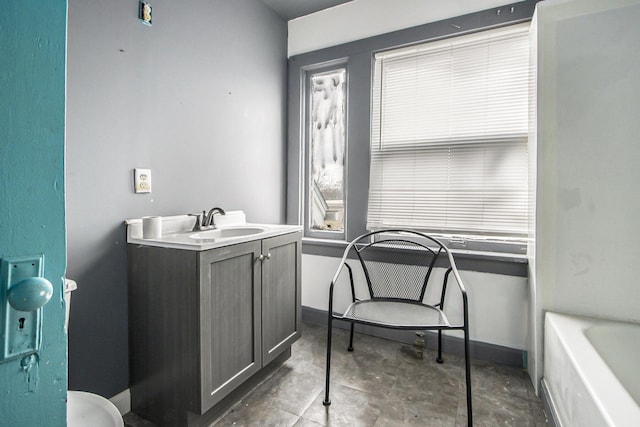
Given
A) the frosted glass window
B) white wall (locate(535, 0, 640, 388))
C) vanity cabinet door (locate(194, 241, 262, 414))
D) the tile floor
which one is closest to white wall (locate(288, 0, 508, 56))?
the frosted glass window

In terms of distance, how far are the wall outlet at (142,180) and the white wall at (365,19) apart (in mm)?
1791

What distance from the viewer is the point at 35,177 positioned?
55 centimetres

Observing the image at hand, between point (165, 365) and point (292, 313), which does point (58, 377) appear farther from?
point (292, 313)

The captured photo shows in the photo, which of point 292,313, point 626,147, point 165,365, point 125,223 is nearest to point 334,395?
point 292,313

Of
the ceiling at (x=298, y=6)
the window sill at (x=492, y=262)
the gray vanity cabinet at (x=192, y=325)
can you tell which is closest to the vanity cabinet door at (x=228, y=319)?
the gray vanity cabinet at (x=192, y=325)

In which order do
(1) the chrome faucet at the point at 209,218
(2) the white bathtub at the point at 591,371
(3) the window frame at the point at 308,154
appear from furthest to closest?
(3) the window frame at the point at 308,154, (1) the chrome faucet at the point at 209,218, (2) the white bathtub at the point at 591,371

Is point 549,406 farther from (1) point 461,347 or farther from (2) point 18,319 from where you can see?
(2) point 18,319

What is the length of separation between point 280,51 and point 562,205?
2.38 m

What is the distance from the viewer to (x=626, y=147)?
1578mm

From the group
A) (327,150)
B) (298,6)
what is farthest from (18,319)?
(298,6)

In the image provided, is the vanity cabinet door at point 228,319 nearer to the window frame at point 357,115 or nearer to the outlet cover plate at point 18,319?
the outlet cover plate at point 18,319

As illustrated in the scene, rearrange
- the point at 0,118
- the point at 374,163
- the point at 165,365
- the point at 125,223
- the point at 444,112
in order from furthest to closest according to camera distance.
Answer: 1. the point at 374,163
2. the point at 444,112
3. the point at 125,223
4. the point at 165,365
5. the point at 0,118

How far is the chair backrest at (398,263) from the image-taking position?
89.5 inches

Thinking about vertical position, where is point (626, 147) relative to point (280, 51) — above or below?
below
